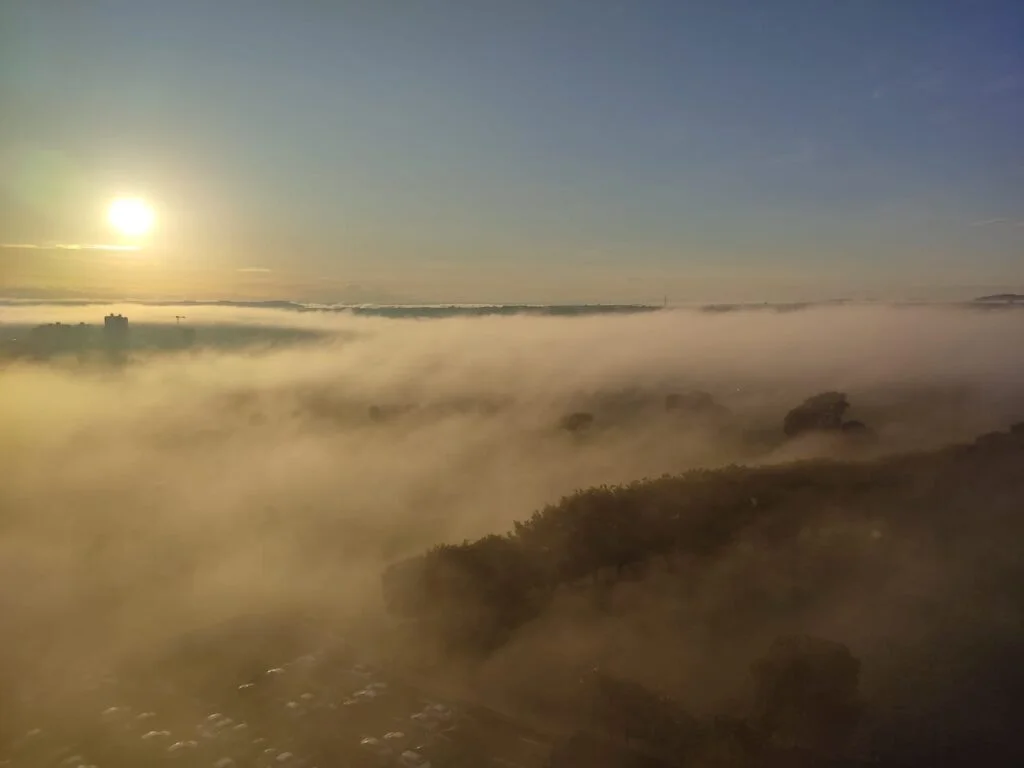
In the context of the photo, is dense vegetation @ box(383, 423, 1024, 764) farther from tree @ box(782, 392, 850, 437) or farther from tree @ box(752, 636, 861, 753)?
tree @ box(782, 392, 850, 437)

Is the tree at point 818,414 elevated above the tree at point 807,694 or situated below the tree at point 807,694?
above

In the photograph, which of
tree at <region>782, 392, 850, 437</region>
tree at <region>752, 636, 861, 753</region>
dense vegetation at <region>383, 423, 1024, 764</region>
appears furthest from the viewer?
tree at <region>782, 392, 850, 437</region>

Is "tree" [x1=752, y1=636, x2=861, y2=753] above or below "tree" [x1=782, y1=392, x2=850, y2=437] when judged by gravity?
below

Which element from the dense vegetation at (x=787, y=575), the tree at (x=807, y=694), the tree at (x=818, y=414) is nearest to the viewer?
the tree at (x=807, y=694)

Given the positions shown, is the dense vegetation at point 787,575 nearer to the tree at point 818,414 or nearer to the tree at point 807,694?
the tree at point 807,694

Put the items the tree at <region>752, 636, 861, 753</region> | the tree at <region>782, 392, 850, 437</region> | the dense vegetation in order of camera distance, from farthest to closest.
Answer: the tree at <region>782, 392, 850, 437</region>, the dense vegetation, the tree at <region>752, 636, 861, 753</region>

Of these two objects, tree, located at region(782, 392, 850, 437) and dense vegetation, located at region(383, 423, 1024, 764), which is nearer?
dense vegetation, located at region(383, 423, 1024, 764)

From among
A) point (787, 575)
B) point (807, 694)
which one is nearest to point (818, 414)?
point (787, 575)

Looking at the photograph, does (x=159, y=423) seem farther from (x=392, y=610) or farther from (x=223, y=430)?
(x=392, y=610)

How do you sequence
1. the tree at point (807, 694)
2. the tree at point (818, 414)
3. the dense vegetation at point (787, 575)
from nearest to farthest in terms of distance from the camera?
the tree at point (807, 694) < the dense vegetation at point (787, 575) < the tree at point (818, 414)

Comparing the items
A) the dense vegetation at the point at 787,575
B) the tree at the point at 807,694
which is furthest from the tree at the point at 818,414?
the tree at the point at 807,694

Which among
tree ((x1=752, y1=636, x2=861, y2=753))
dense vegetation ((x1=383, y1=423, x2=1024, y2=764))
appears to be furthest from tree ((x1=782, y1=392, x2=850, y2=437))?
tree ((x1=752, y1=636, x2=861, y2=753))

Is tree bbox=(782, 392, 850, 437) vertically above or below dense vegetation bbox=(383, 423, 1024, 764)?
above
